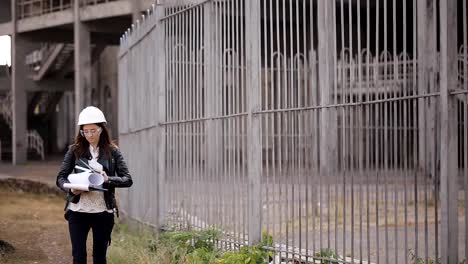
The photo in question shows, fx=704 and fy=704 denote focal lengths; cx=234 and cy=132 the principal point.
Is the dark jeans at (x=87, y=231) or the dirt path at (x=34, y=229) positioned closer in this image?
the dark jeans at (x=87, y=231)

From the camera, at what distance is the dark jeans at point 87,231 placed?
5379 mm

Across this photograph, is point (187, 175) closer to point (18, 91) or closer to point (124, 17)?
point (124, 17)

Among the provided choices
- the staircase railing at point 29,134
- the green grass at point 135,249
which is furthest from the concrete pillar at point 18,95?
the green grass at point 135,249

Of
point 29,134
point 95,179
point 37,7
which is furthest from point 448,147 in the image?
point 29,134

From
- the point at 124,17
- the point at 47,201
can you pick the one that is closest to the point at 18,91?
the point at 124,17

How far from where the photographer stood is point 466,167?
4.24m

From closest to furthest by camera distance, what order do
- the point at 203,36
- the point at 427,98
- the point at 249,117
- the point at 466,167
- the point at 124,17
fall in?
the point at 466,167 → the point at 427,98 → the point at 249,117 → the point at 203,36 → the point at 124,17

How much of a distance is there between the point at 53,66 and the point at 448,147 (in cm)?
3009

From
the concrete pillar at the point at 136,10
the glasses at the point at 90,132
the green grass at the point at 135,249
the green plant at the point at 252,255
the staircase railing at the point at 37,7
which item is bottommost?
the green grass at the point at 135,249

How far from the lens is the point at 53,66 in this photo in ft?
107

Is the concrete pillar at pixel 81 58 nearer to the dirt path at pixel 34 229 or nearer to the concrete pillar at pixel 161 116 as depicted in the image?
the dirt path at pixel 34 229

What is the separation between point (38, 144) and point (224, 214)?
2937 centimetres

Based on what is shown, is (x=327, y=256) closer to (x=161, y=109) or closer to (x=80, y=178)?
(x=80, y=178)

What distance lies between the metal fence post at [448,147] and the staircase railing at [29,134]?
31.3 meters
